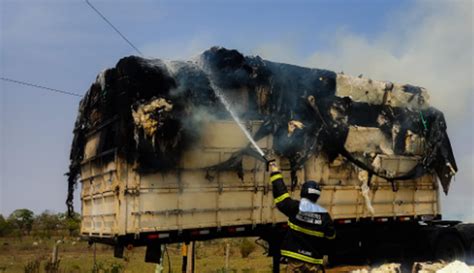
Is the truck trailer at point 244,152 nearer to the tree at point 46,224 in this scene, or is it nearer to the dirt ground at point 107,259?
the dirt ground at point 107,259

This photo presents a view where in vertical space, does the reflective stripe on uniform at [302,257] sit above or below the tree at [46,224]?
above

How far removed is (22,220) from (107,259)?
2633 centimetres

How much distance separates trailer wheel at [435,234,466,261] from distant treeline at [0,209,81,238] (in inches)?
1195

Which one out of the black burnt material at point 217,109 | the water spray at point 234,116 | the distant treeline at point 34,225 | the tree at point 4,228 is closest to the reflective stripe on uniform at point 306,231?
the water spray at point 234,116

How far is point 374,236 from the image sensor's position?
11102mm

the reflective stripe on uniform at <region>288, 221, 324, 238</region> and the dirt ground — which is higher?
the reflective stripe on uniform at <region>288, 221, 324, 238</region>

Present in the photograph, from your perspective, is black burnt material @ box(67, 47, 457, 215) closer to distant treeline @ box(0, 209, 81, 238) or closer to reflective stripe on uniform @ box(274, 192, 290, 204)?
reflective stripe on uniform @ box(274, 192, 290, 204)

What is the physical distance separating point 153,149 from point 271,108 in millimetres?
2302

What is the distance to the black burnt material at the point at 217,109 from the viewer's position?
7.61 meters

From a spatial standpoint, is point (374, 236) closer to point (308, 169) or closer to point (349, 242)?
point (349, 242)

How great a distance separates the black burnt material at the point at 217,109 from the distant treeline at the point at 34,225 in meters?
31.0

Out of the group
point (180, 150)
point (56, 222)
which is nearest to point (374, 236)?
point (180, 150)

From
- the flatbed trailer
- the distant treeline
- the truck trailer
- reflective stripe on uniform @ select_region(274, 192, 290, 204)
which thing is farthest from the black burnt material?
the distant treeline

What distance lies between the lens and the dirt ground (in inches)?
724
